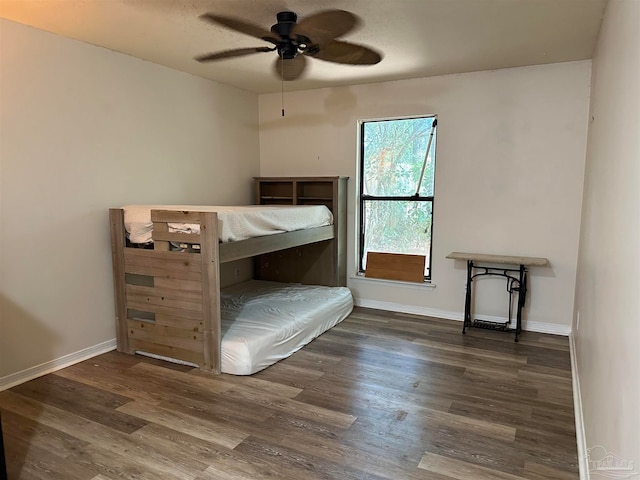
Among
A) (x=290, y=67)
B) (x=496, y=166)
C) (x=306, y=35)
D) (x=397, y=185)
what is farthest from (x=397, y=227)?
(x=306, y=35)

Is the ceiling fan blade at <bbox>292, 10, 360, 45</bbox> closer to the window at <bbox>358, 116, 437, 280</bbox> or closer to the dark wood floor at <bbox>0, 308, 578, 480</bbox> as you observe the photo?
the window at <bbox>358, 116, 437, 280</bbox>

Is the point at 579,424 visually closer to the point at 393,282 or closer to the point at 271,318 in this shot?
the point at 271,318

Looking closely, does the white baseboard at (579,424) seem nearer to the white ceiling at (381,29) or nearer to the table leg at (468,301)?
the table leg at (468,301)

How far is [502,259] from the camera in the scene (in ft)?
12.4

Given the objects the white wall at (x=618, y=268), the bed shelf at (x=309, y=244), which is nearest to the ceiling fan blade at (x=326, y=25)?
the white wall at (x=618, y=268)

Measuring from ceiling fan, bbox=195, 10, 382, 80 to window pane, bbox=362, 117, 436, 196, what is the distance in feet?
4.15

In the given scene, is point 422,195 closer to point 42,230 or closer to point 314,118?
point 314,118

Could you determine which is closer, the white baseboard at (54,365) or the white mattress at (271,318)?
the white baseboard at (54,365)

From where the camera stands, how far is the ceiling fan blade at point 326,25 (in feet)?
8.45

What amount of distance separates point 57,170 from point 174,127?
1180 mm

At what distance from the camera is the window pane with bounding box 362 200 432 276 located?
4.44 meters

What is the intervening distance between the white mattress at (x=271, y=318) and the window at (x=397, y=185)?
760 mm

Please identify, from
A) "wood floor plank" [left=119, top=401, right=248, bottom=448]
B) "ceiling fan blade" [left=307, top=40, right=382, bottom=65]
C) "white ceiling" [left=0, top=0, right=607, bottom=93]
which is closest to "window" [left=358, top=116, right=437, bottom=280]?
"white ceiling" [left=0, top=0, right=607, bottom=93]

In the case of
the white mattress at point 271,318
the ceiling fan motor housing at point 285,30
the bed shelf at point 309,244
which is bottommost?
the white mattress at point 271,318
